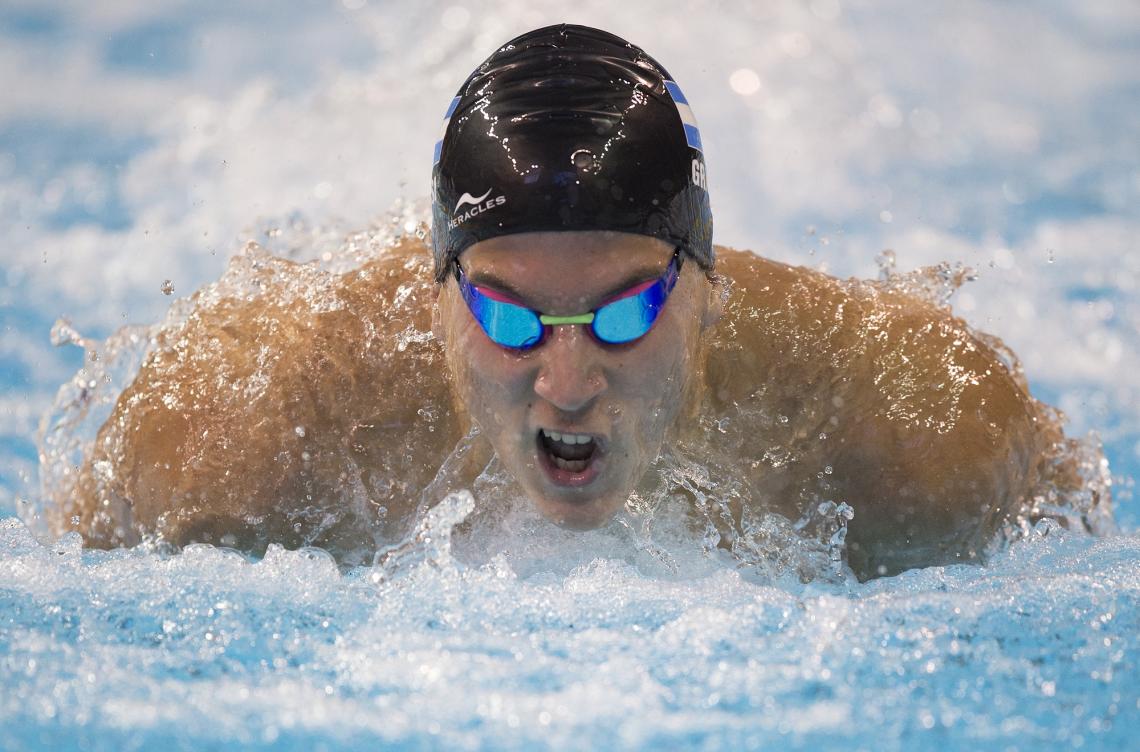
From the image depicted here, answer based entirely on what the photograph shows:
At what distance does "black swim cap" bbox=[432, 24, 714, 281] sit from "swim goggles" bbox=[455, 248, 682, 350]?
12 cm

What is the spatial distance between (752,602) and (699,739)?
0.60 metres

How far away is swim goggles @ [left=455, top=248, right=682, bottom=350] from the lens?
2238 mm

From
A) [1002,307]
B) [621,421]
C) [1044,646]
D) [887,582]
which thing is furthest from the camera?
[1002,307]

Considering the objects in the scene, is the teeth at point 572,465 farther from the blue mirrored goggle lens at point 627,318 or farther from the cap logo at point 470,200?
the cap logo at point 470,200

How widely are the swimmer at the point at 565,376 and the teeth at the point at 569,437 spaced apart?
0.06 feet

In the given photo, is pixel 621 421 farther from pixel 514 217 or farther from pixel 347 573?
pixel 347 573

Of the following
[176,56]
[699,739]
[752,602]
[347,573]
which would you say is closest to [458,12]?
[176,56]

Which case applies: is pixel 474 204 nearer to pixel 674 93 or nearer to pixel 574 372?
pixel 574 372

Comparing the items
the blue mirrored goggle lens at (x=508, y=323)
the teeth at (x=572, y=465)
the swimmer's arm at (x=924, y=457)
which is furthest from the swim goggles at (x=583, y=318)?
the swimmer's arm at (x=924, y=457)

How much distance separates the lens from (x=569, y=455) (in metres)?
2.42

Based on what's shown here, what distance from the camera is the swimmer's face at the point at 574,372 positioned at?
2.24 meters

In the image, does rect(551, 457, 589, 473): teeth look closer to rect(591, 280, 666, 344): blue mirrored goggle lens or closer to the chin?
the chin

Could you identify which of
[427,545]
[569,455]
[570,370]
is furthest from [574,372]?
[427,545]

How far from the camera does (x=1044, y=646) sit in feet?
6.39
